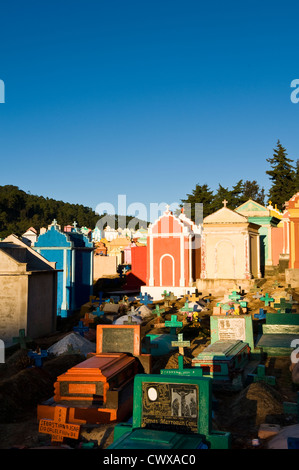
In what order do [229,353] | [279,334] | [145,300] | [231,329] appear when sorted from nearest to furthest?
[229,353]
[231,329]
[279,334]
[145,300]

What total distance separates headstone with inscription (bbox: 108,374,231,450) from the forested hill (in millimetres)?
77475

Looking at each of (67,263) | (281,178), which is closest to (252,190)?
(281,178)

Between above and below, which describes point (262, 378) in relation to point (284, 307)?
below

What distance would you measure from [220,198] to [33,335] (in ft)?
118

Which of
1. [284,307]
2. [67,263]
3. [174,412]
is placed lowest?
[174,412]

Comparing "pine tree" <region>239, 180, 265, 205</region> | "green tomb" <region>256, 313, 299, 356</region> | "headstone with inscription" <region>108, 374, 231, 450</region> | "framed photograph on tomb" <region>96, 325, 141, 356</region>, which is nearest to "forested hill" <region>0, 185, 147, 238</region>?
"pine tree" <region>239, 180, 265, 205</region>

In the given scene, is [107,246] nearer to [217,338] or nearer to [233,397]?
[217,338]

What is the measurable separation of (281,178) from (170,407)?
47.9 m

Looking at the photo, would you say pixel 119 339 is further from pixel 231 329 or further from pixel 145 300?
pixel 145 300

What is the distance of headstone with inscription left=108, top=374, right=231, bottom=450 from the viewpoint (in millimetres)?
6254

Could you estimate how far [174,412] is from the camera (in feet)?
→ 21.5
